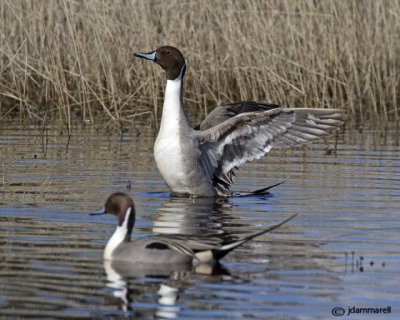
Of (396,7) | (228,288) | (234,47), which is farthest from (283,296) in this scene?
(396,7)

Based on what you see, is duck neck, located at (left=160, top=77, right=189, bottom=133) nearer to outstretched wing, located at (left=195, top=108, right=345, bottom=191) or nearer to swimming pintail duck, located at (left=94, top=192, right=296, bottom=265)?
outstretched wing, located at (left=195, top=108, right=345, bottom=191)

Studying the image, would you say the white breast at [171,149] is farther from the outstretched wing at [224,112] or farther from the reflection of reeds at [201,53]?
the reflection of reeds at [201,53]

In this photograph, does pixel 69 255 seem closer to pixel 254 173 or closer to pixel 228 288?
pixel 228 288

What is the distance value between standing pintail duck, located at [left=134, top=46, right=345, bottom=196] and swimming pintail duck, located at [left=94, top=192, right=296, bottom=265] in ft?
8.82

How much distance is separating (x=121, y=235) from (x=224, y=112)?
3512mm

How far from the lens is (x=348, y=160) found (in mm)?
10242

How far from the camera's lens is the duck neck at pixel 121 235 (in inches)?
228

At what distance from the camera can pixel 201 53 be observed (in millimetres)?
12906

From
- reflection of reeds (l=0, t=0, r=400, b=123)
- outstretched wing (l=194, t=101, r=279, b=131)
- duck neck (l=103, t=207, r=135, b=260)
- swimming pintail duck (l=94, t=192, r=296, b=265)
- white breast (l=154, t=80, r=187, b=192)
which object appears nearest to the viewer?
swimming pintail duck (l=94, t=192, r=296, b=265)

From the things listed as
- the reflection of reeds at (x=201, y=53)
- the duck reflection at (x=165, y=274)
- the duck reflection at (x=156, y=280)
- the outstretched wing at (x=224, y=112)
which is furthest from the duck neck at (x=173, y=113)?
the reflection of reeds at (x=201, y=53)

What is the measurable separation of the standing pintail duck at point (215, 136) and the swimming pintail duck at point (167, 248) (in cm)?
269

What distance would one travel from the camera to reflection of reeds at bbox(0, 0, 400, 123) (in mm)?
12359

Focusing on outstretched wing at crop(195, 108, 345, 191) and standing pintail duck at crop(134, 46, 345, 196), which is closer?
standing pintail duck at crop(134, 46, 345, 196)

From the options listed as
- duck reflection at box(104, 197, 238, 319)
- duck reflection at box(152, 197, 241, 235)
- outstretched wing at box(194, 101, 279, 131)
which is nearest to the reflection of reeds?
outstretched wing at box(194, 101, 279, 131)
